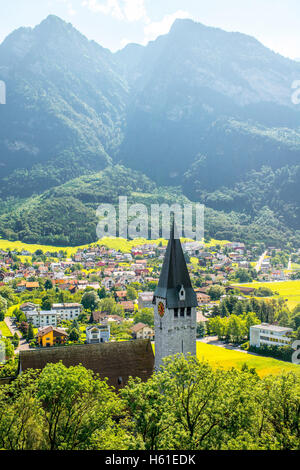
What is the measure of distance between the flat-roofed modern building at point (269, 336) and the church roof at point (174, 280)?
52.9 metres

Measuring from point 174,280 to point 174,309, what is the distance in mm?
2293

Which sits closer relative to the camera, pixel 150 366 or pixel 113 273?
pixel 150 366

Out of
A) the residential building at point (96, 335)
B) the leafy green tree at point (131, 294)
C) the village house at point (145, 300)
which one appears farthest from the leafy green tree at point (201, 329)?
the leafy green tree at point (131, 294)

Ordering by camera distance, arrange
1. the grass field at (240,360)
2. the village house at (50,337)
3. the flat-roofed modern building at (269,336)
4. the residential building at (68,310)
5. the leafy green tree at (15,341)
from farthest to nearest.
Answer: the residential building at (68,310)
the village house at (50,337)
the flat-roofed modern building at (269,336)
the leafy green tree at (15,341)
the grass field at (240,360)

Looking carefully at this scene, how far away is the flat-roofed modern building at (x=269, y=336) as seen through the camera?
3307 inches

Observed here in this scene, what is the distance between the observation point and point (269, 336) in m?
85.4

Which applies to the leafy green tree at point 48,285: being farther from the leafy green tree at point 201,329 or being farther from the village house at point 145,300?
the leafy green tree at point 201,329

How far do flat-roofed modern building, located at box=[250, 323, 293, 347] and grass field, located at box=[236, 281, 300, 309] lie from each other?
30.7 metres

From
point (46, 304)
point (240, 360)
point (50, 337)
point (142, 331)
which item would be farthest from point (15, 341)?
point (240, 360)

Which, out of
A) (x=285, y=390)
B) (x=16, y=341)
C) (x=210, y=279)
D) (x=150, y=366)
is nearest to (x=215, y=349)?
(x=16, y=341)

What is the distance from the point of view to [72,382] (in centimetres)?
2572
